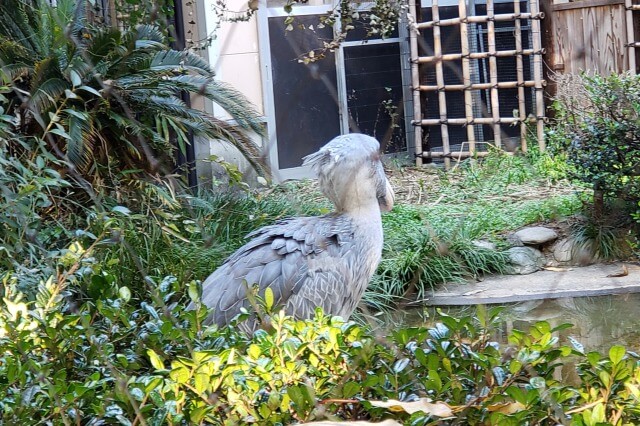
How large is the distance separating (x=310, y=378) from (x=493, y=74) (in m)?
7.38

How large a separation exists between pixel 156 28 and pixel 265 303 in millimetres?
4147

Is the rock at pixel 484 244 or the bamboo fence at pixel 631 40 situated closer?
the bamboo fence at pixel 631 40

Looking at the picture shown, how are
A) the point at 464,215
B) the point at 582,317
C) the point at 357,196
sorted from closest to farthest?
the point at 357,196
the point at 582,317
the point at 464,215

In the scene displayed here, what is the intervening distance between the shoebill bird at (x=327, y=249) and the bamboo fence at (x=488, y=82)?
461cm

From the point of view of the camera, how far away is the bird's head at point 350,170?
3729 mm

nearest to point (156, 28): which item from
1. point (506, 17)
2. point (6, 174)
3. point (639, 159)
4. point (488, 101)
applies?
point (6, 174)

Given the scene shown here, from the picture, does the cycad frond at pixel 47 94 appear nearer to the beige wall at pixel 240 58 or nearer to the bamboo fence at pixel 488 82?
the beige wall at pixel 240 58

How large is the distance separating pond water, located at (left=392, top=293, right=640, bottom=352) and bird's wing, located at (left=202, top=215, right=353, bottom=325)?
1.40 metres

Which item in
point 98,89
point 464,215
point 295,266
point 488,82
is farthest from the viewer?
point 488,82

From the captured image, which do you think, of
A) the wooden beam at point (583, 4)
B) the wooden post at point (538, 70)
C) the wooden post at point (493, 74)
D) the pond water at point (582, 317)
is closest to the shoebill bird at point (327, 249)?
the pond water at point (582, 317)

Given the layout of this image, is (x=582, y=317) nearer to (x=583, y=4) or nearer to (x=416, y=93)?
(x=583, y=4)

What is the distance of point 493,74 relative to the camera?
902 centimetres

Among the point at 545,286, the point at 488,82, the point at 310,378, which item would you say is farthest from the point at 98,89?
the point at 488,82

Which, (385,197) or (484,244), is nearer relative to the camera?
(385,197)
